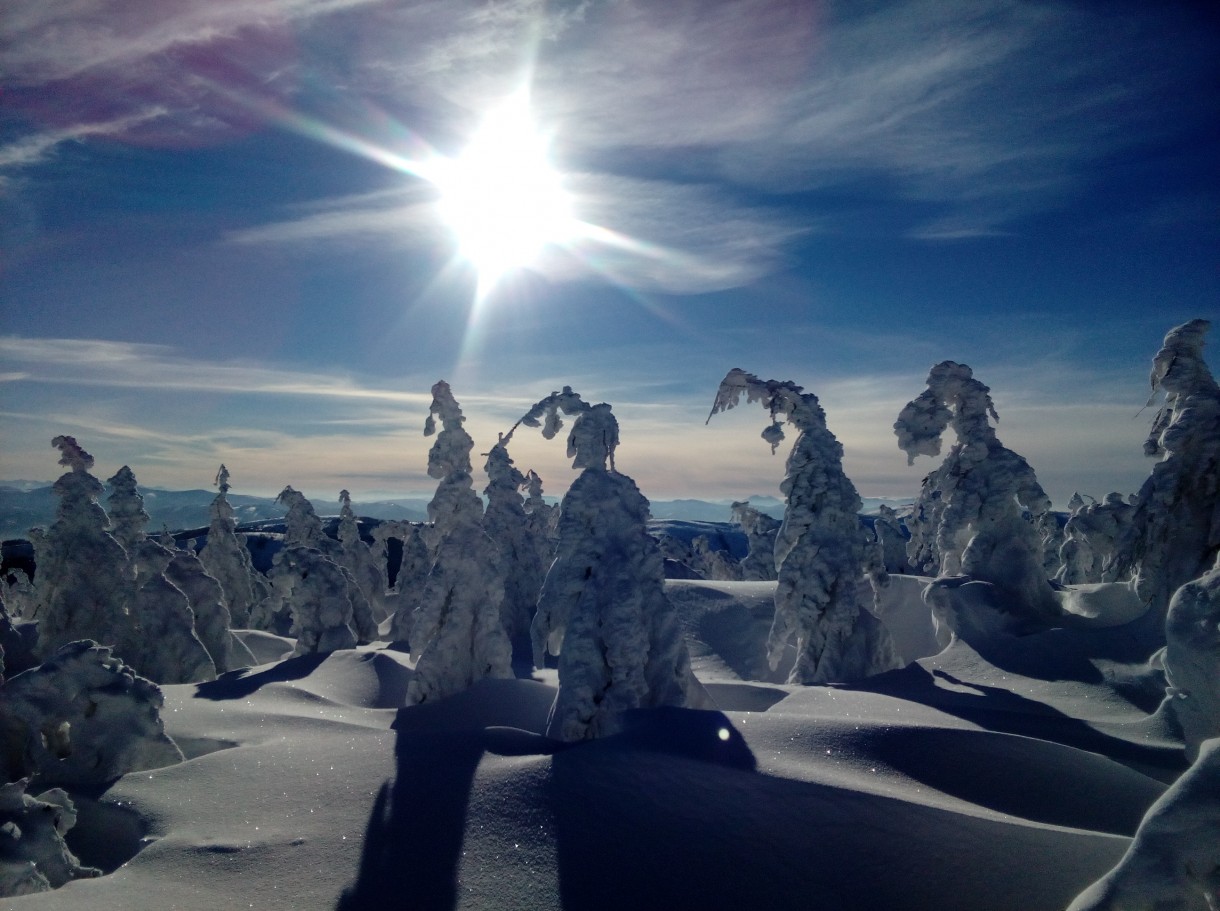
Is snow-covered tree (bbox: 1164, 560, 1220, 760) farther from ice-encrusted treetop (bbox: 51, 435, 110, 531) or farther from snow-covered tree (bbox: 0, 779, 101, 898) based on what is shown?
ice-encrusted treetop (bbox: 51, 435, 110, 531)

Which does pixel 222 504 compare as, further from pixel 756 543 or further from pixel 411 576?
pixel 756 543

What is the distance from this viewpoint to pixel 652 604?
13539 mm

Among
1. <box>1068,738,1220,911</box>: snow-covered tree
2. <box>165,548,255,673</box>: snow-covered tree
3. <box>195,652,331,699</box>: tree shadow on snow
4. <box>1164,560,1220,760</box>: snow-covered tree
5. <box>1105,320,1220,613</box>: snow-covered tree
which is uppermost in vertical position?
<box>1105,320,1220,613</box>: snow-covered tree

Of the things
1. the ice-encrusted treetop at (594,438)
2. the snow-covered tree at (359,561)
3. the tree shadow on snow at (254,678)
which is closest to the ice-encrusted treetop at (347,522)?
the snow-covered tree at (359,561)

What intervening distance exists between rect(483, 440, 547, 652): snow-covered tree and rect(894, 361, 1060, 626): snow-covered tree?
62.2 ft

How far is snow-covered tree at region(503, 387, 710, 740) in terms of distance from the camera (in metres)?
12.5

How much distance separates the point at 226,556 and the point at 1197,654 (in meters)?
46.8

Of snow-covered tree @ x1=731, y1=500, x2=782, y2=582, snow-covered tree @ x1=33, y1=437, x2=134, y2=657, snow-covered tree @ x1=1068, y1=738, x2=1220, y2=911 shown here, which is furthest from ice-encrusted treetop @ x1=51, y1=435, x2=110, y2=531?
snow-covered tree @ x1=731, y1=500, x2=782, y2=582

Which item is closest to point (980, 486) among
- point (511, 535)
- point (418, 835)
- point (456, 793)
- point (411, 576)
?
point (456, 793)

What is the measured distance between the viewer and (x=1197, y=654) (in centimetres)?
807

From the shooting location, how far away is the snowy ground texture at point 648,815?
23.7 feet

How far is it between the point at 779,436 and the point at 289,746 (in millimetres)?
14813

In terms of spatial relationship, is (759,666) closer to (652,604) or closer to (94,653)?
(652,604)

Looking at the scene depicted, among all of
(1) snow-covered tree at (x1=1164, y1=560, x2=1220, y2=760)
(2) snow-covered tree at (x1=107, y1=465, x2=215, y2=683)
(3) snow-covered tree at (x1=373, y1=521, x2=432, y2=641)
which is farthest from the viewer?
(3) snow-covered tree at (x1=373, y1=521, x2=432, y2=641)
